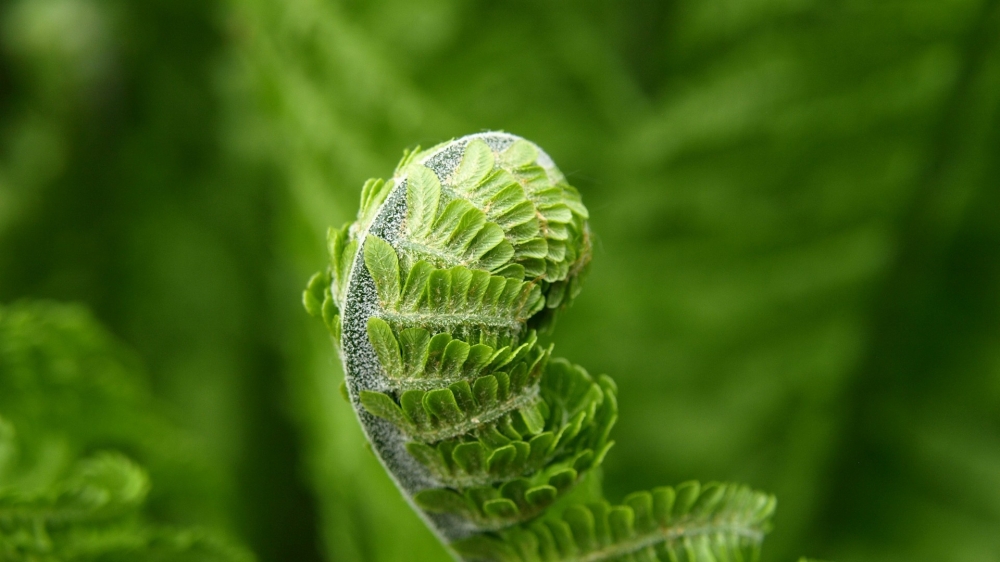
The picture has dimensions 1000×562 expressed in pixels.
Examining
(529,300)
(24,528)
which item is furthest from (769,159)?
(24,528)

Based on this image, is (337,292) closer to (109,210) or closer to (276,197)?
(276,197)

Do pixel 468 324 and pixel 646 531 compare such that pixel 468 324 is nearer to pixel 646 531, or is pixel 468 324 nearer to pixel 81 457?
pixel 646 531

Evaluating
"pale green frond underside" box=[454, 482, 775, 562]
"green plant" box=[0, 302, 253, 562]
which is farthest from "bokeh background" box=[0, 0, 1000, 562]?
"pale green frond underside" box=[454, 482, 775, 562]

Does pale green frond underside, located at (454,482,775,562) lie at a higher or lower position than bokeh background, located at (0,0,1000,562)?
lower

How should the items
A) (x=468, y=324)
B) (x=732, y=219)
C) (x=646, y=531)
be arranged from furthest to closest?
(x=732, y=219) < (x=646, y=531) < (x=468, y=324)

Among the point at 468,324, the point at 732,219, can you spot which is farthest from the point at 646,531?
the point at 732,219

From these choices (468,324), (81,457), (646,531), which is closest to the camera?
(468,324)

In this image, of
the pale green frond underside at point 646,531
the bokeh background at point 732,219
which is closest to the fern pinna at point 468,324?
the pale green frond underside at point 646,531

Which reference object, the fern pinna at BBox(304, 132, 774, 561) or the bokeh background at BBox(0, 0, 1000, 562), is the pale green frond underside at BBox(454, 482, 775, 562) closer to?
the fern pinna at BBox(304, 132, 774, 561)

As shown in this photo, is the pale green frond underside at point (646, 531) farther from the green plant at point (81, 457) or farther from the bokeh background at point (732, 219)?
the bokeh background at point (732, 219)
